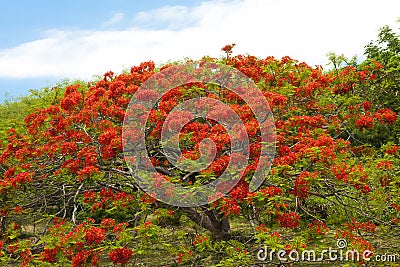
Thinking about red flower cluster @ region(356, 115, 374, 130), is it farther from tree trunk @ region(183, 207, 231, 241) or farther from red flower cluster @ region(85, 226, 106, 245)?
red flower cluster @ region(85, 226, 106, 245)

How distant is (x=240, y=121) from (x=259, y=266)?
76.9 inches

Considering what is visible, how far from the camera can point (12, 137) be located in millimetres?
6520

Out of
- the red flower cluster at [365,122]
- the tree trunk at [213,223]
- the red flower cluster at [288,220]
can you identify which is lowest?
the tree trunk at [213,223]

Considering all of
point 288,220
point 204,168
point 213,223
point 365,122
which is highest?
point 365,122

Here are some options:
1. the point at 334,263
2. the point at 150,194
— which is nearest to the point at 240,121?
the point at 150,194

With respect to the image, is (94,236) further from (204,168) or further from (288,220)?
(288,220)

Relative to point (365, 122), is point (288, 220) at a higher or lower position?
lower

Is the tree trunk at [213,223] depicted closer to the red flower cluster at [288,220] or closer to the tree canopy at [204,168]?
Result: the tree canopy at [204,168]

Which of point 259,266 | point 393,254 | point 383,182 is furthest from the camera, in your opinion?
point 383,182

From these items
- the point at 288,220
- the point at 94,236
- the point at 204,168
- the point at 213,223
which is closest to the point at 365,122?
the point at 288,220

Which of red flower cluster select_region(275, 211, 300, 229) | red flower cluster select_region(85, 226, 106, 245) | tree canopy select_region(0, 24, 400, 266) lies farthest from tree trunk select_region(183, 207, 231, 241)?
red flower cluster select_region(85, 226, 106, 245)

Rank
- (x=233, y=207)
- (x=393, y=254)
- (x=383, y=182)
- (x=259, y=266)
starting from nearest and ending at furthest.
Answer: (x=233, y=207), (x=259, y=266), (x=393, y=254), (x=383, y=182)

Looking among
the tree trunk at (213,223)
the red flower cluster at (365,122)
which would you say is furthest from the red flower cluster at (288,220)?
the red flower cluster at (365,122)

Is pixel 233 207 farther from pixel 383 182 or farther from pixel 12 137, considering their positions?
pixel 12 137
